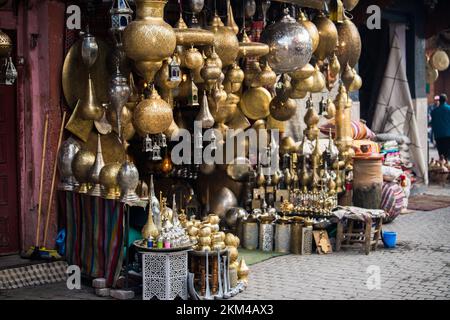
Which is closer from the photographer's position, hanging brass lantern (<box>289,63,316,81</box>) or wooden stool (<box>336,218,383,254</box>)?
hanging brass lantern (<box>289,63,316,81</box>)

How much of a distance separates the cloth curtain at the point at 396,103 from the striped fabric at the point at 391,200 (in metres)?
2.63

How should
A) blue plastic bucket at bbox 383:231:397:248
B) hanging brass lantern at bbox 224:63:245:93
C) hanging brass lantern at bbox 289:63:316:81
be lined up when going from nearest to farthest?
hanging brass lantern at bbox 224:63:245:93, hanging brass lantern at bbox 289:63:316:81, blue plastic bucket at bbox 383:231:397:248

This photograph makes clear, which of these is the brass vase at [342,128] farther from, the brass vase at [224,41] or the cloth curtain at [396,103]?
the cloth curtain at [396,103]

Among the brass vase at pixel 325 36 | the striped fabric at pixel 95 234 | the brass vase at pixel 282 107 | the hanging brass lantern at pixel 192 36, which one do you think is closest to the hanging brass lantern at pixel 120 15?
the hanging brass lantern at pixel 192 36

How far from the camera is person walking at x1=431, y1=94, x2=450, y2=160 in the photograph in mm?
13227

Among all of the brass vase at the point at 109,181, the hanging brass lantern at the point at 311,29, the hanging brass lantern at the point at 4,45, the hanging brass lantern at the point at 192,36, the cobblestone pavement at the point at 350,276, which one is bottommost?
the cobblestone pavement at the point at 350,276

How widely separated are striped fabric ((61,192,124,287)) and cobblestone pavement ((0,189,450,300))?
0.73 ft

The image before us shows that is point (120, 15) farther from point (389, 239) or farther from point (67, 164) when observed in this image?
point (389, 239)

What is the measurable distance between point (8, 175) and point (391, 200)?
458cm

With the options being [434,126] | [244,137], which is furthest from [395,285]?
[434,126]

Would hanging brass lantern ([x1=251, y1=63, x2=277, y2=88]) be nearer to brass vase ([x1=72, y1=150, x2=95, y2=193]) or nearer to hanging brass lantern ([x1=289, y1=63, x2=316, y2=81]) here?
hanging brass lantern ([x1=289, y1=63, x2=316, y2=81])

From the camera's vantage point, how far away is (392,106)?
452 inches

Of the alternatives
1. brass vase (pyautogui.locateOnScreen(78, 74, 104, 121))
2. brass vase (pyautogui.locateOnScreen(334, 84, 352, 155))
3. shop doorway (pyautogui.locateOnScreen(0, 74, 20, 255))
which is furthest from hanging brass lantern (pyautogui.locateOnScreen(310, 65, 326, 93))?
shop doorway (pyautogui.locateOnScreen(0, 74, 20, 255))

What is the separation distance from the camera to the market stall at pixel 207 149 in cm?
548
